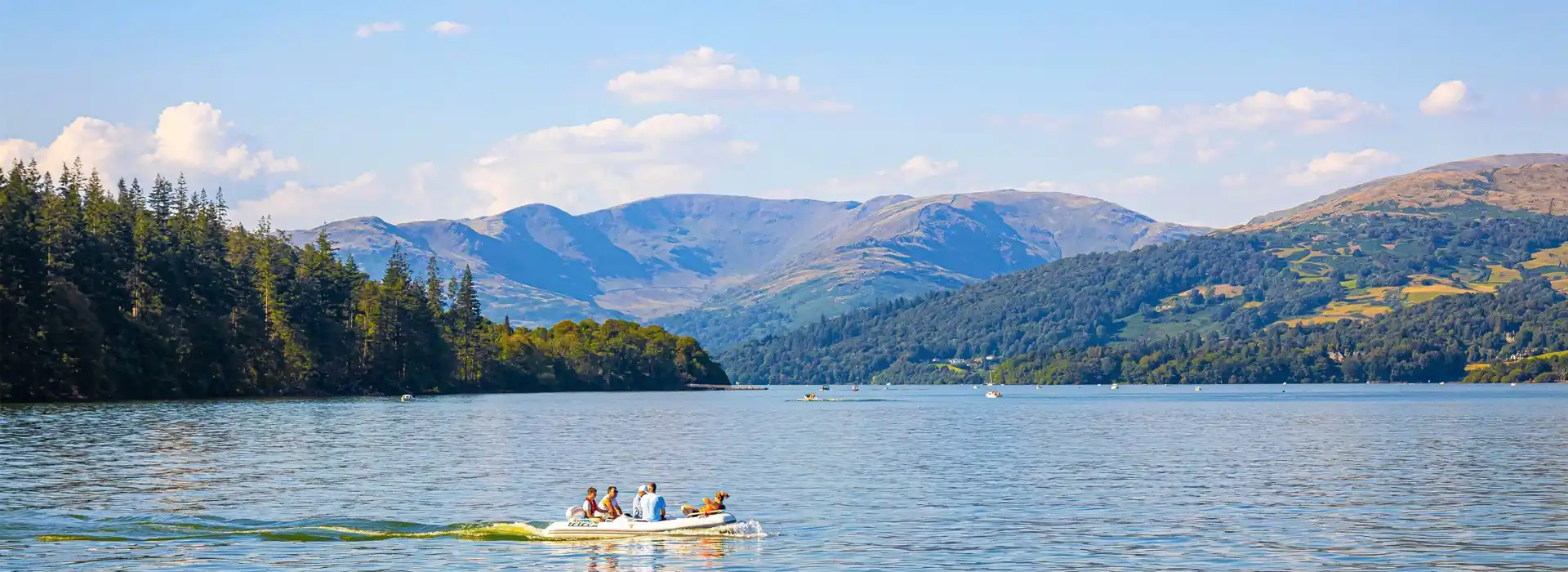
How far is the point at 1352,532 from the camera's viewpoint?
5909 cm

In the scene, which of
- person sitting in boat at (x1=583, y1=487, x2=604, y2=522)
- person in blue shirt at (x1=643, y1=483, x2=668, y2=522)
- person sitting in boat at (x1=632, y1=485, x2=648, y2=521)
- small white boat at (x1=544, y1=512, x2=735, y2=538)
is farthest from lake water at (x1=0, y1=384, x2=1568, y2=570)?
person sitting in boat at (x1=583, y1=487, x2=604, y2=522)

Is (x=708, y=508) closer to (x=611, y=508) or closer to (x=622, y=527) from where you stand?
(x=622, y=527)

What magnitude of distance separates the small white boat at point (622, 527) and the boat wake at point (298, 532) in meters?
0.24

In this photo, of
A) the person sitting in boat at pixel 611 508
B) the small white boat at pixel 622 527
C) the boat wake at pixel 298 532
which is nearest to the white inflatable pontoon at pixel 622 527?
the small white boat at pixel 622 527

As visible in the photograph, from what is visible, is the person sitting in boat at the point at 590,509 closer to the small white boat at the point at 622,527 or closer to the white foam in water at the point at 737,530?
the small white boat at the point at 622,527

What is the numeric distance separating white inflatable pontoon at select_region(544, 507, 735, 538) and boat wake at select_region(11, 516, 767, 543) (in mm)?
251

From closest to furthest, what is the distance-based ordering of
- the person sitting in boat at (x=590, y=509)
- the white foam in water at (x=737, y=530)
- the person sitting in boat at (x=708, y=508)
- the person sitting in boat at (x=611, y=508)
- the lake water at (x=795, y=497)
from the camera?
the lake water at (x=795, y=497)
the white foam in water at (x=737, y=530)
the person sitting in boat at (x=708, y=508)
the person sitting in boat at (x=611, y=508)
the person sitting in boat at (x=590, y=509)

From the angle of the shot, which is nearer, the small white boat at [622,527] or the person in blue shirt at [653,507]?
the small white boat at [622,527]

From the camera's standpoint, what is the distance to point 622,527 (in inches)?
2335

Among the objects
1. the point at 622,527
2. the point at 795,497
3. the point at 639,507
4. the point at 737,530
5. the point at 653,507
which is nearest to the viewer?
the point at 737,530

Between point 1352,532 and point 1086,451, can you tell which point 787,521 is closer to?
point 1352,532

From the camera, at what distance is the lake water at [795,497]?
53625mm

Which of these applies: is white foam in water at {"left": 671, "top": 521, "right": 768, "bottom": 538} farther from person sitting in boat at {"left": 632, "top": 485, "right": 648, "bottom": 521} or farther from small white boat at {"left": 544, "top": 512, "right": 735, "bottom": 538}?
person sitting in boat at {"left": 632, "top": 485, "right": 648, "bottom": 521}

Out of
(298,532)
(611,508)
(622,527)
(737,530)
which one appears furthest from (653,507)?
(298,532)
